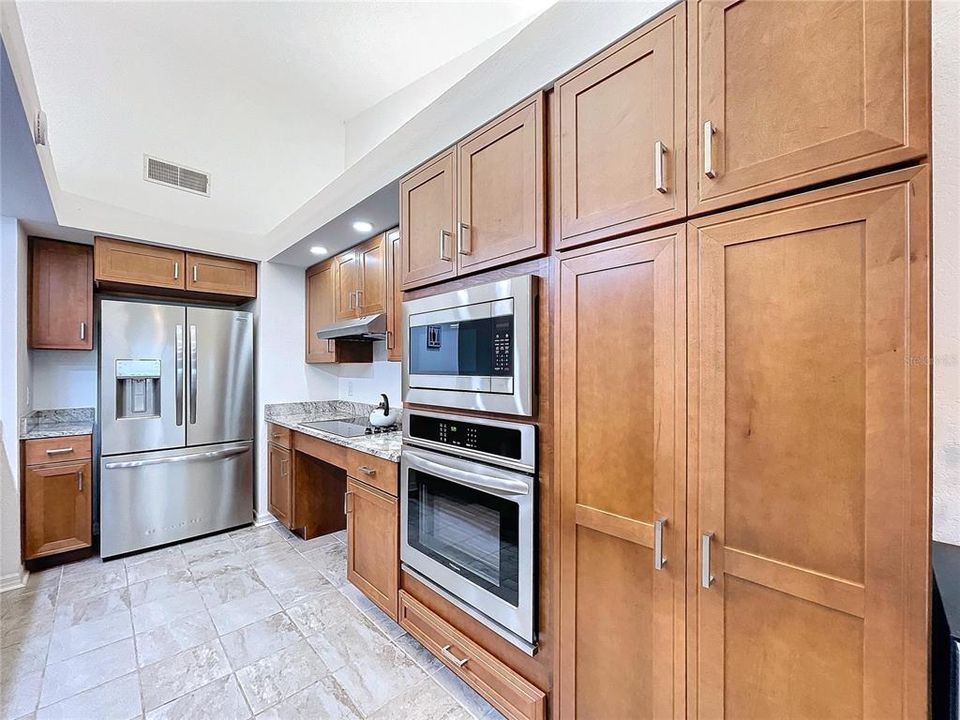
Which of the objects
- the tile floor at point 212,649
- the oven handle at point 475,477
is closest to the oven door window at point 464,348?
the oven handle at point 475,477

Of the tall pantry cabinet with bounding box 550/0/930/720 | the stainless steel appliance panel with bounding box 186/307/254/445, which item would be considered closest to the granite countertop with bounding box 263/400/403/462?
the stainless steel appliance panel with bounding box 186/307/254/445

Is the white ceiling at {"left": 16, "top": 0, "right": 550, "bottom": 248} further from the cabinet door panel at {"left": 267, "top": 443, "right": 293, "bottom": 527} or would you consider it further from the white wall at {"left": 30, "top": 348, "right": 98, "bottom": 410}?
the cabinet door panel at {"left": 267, "top": 443, "right": 293, "bottom": 527}

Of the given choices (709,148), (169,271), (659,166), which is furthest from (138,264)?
(709,148)

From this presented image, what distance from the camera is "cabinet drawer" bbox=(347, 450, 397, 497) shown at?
2121 millimetres

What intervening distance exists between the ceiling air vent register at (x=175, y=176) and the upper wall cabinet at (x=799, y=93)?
13.1 feet

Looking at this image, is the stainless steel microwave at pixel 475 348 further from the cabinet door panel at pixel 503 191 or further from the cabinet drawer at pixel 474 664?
the cabinet drawer at pixel 474 664

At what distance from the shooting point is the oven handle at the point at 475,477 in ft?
4.90

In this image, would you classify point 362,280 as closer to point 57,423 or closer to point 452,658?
point 452,658

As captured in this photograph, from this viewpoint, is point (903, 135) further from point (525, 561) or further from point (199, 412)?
point (199, 412)

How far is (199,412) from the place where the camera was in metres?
3.37

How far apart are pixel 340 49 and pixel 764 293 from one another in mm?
3402

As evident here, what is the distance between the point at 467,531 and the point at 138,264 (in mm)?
3198

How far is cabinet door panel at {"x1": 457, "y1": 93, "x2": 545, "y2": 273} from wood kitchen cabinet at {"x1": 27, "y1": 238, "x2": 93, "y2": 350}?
3.15 meters

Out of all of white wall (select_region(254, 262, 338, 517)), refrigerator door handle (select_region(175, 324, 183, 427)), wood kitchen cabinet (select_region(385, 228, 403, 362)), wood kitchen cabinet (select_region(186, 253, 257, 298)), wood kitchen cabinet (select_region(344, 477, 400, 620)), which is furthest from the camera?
white wall (select_region(254, 262, 338, 517))
